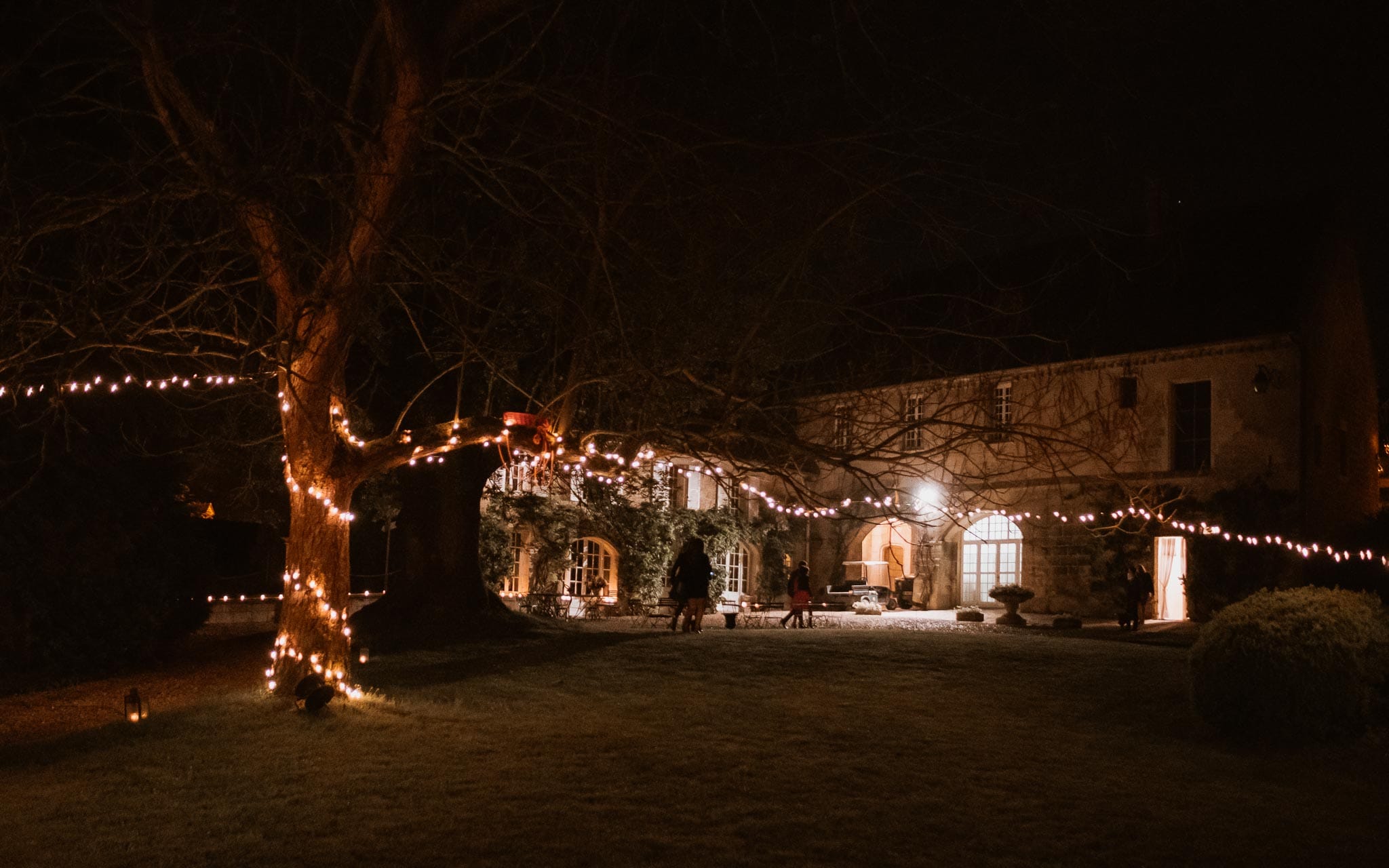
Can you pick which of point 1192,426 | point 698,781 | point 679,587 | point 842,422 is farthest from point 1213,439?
point 698,781

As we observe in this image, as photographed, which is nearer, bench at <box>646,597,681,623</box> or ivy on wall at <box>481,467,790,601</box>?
bench at <box>646,597,681,623</box>

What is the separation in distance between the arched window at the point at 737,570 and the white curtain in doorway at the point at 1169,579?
10132 mm

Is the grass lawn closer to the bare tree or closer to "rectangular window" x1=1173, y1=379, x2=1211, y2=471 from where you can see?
the bare tree

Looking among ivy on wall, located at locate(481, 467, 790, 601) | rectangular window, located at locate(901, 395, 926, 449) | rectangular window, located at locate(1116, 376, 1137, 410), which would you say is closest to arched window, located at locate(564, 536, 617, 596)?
ivy on wall, located at locate(481, 467, 790, 601)

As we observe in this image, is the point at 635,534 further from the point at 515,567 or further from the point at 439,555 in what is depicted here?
the point at 439,555

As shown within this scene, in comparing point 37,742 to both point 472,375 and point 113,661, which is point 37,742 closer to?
point 113,661

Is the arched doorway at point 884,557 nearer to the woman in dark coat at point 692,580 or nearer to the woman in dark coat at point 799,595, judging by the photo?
the woman in dark coat at point 799,595

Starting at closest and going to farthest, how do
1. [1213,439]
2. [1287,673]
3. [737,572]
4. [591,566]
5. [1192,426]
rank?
1. [1287,673]
2. [1213,439]
3. [1192,426]
4. [591,566]
5. [737,572]

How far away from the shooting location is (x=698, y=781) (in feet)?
23.4

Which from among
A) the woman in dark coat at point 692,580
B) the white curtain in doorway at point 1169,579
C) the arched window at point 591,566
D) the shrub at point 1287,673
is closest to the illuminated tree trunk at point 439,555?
the woman in dark coat at point 692,580

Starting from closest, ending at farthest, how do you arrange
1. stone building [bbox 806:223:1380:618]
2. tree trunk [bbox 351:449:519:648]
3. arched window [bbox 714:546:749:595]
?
tree trunk [bbox 351:449:519:648] → stone building [bbox 806:223:1380:618] → arched window [bbox 714:546:749:595]

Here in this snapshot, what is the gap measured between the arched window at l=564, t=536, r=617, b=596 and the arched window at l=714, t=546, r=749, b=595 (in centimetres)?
353

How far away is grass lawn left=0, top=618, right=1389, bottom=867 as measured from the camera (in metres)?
5.82

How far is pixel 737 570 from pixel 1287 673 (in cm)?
2109
